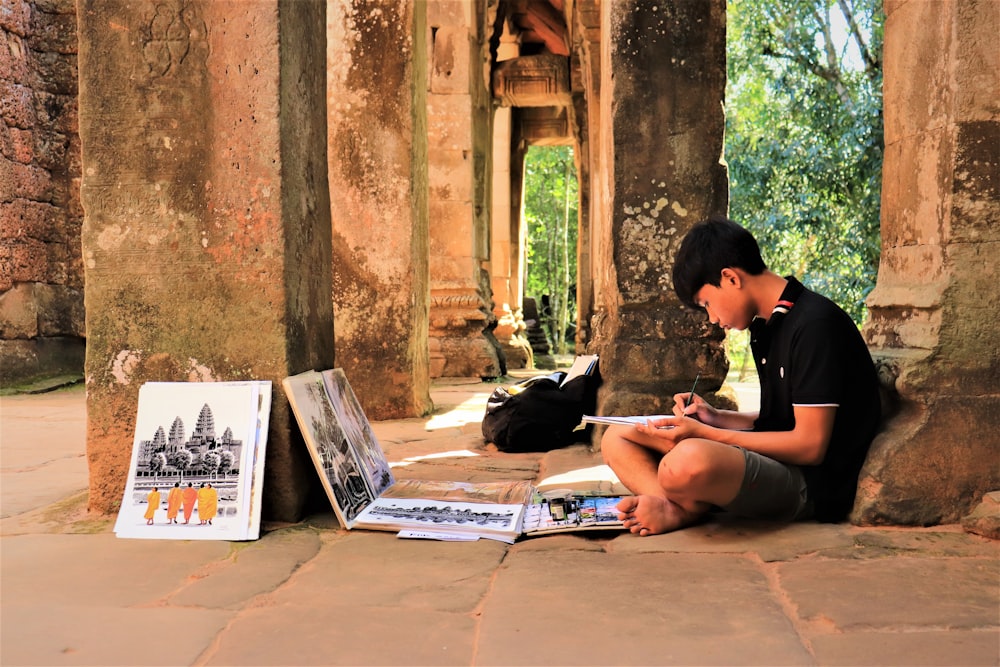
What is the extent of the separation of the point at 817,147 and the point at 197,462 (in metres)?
9.43

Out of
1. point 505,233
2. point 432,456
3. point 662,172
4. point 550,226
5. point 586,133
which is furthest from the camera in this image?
point 550,226

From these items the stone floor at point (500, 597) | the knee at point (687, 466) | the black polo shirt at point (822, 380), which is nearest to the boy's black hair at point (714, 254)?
the black polo shirt at point (822, 380)

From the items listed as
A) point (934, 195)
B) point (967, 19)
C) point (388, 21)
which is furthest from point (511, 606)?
point (388, 21)

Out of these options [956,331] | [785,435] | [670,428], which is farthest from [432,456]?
[956,331]

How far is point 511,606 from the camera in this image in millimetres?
2025

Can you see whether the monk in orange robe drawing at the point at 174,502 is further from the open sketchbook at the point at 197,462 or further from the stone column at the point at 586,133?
the stone column at the point at 586,133

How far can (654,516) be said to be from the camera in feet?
8.55

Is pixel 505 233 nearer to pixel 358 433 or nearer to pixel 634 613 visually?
pixel 358 433

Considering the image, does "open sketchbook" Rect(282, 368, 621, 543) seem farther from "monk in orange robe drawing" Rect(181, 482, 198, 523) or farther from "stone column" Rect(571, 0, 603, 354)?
"stone column" Rect(571, 0, 603, 354)

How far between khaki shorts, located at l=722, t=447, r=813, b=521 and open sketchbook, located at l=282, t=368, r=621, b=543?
17.9 inches

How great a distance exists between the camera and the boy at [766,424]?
2.48 m

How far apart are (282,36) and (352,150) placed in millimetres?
2771

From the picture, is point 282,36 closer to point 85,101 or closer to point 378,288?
point 85,101

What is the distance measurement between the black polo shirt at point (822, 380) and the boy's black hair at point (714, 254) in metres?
0.16
